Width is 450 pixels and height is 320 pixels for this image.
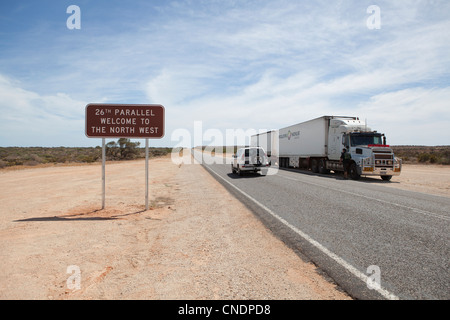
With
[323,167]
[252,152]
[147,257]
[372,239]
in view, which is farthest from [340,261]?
[323,167]

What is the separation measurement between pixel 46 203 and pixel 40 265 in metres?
6.22

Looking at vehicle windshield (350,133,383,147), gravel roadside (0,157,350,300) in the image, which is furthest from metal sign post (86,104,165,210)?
vehicle windshield (350,133,383,147)

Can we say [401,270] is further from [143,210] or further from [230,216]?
[143,210]

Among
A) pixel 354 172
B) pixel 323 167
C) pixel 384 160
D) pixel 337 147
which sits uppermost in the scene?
pixel 337 147

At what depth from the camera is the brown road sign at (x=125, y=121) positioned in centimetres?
829

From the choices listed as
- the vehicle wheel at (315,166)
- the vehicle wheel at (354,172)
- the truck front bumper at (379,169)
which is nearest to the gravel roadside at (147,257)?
the truck front bumper at (379,169)

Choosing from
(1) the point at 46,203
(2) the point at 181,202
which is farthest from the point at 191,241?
(1) the point at 46,203

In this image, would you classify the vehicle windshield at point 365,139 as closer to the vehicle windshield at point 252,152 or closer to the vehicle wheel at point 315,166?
the vehicle wheel at point 315,166

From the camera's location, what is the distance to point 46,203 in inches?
377

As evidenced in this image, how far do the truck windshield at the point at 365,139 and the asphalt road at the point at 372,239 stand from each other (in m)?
9.08

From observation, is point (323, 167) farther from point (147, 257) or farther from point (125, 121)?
point (147, 257)

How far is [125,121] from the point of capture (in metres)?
8.45

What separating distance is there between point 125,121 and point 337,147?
16.4m

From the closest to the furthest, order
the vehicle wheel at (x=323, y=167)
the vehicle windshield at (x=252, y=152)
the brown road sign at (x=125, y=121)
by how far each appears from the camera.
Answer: the brown road sign at (x=125, y=121)
the vehicle windshield at (x=252, y=152)
the vehicle wheel at (x=323, y=167)
